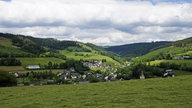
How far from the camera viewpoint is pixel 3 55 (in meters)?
186

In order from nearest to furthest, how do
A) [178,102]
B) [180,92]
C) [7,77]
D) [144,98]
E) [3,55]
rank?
[178,102] < [144,98] < [180,92] < [7,77] < [3,55]

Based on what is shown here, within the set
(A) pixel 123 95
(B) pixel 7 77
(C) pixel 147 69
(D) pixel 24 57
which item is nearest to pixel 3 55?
(D) pixel 24 57

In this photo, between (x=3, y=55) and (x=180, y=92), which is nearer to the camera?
(x=180, y=92)

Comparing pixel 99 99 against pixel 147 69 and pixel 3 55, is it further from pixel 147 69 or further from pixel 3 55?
pixel 3 55

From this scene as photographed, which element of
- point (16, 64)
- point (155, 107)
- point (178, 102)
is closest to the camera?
point (155, 107)

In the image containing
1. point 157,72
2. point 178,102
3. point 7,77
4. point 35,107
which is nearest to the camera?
point 178,102

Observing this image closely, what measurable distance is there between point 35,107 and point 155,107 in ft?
30.0

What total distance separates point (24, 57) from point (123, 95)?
7012 inches

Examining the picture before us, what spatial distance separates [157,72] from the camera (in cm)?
12300

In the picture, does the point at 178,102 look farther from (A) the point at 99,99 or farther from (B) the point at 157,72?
(B) the point at 157,72

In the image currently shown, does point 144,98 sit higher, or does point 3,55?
point 3,55

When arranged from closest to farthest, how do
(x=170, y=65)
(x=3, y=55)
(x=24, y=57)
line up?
(x=170, y=65) < (x=3, y=55) < (x=24, y=57)

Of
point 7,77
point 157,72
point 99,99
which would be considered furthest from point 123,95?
point 157,72

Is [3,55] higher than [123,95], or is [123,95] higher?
[3,55]
